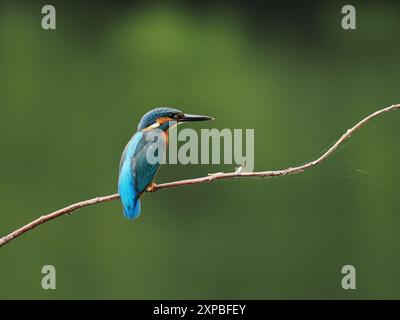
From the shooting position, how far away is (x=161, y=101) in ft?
8.17

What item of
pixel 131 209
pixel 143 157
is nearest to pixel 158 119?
pixel 143 157

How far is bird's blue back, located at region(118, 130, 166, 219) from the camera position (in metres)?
1.53

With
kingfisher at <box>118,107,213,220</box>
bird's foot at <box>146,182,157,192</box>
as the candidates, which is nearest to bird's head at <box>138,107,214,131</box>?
kingfisher at <box>118,107,213,220</box>

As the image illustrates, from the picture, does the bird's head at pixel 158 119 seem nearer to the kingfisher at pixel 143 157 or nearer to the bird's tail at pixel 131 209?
the kingfisher at pixel 143 157

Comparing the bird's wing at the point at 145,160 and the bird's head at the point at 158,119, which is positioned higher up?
the bird's head at the point at 158,119

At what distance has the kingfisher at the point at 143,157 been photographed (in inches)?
60.4

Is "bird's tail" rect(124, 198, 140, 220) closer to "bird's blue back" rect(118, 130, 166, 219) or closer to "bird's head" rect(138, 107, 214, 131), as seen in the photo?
"bird's blue back" rect(118, 130, 166, 219)

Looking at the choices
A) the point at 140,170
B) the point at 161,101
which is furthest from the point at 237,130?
the point at 140,170

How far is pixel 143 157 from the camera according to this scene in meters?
1.57

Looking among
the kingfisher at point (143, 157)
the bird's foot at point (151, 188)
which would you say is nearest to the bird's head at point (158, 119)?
the kingfisher at point (143, 157)

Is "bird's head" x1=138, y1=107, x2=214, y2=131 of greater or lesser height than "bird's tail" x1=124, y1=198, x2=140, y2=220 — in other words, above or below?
above

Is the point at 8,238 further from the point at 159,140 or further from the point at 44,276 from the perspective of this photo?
the point at 44,276

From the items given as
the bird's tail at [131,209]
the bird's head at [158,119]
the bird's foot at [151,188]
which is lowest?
the bird's tail at [131,209]

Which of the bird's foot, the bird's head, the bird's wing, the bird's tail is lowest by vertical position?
the bird's tail
